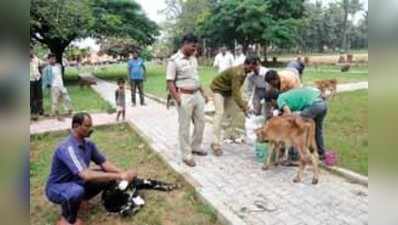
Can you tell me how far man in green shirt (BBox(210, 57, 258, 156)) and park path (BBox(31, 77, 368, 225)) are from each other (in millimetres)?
401

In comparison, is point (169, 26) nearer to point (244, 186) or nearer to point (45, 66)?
point (45, 66)

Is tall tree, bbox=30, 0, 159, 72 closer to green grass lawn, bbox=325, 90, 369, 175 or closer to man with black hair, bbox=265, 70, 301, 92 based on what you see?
green grass lawn, bbox=325, 90, 369, 175

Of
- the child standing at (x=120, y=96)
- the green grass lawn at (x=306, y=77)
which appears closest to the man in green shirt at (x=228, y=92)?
the green grass lawn at (x=306, y=77)

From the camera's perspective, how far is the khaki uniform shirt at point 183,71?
568 cm

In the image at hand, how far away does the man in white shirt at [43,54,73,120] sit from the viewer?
33.0ft

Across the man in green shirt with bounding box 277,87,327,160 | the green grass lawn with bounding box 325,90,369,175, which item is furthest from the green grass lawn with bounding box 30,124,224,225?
the green grass lawn with bounding box 325,90,369,175

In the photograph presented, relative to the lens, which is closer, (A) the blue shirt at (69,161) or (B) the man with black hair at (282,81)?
(A) the blue shirt at (69,161)

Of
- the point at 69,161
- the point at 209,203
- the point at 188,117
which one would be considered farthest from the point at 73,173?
the point at 188,117

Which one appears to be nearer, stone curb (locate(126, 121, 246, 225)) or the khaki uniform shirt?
stone curb (locate(126, 121, 246, 225))

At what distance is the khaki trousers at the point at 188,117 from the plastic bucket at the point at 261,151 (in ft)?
2.60

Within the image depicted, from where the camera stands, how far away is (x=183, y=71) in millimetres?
5727

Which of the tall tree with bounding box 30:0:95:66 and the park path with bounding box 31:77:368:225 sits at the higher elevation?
the tall tree with bounding box 30:0:95:66

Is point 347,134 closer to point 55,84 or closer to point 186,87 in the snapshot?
point 186,87

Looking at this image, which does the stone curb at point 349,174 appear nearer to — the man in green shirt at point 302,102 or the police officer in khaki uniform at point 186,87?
the man in green shirt at point 302,102
